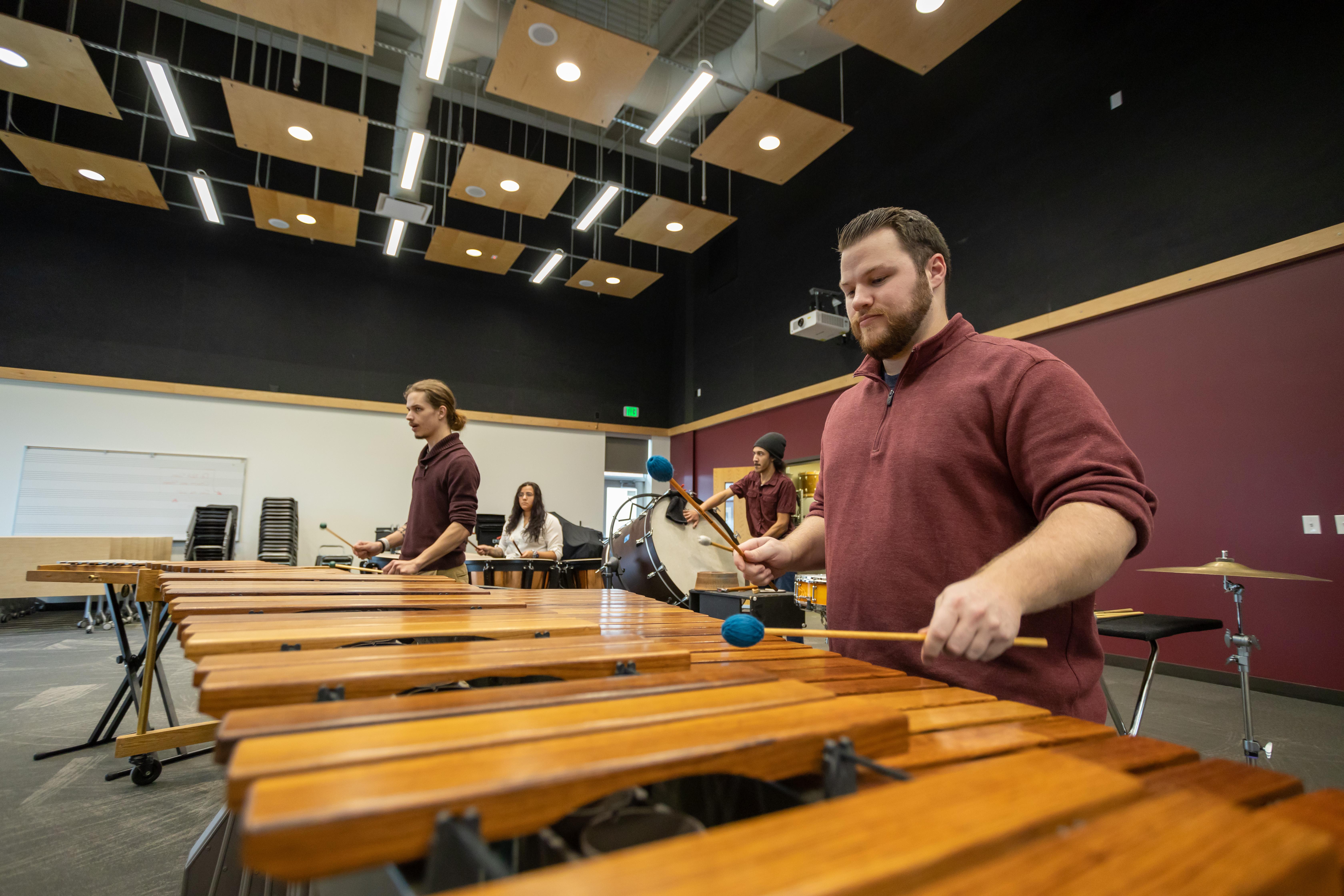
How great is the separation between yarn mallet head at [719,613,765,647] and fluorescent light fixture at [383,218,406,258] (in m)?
6.97

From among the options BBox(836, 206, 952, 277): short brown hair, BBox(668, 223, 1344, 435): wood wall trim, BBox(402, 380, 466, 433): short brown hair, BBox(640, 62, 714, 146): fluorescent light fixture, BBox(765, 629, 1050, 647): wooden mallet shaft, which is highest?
BBox(640, 62, 714, 146): fluorescent light fixture

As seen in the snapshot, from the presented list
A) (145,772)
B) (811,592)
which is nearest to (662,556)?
(145,772)

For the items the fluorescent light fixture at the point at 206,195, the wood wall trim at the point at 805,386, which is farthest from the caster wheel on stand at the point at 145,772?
the fluorescent light fixture at the point at 206,195

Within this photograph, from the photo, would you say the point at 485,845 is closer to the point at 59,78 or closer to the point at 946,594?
the point at 946,594

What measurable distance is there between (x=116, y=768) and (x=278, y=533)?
5357mm

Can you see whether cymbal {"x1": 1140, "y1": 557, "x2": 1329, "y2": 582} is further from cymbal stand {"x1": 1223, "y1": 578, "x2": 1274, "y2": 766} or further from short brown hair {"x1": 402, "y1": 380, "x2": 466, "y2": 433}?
short brown hair {"x1": 402, "y1": 380, "x2": 466, "y2": 433}

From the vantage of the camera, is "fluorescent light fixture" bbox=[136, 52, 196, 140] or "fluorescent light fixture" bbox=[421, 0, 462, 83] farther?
"fluorescent light fixture" bbox=[136, 52, 196, 140]

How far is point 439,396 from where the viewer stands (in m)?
2.98

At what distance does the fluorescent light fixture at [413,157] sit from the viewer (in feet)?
17.4

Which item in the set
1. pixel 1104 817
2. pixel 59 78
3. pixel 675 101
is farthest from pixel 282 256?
pixel 1104 817

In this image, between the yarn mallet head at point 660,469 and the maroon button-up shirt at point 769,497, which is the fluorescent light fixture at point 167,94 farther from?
the yarn mallet head at point 660,469

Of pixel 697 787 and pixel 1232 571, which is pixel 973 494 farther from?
pixel 1232 571

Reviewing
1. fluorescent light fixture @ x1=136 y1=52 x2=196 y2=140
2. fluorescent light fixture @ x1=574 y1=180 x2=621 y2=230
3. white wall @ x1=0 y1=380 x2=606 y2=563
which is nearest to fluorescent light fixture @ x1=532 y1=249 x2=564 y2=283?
fluorescent light fixture @ x1=574 y1=180 x2=621 y2=230

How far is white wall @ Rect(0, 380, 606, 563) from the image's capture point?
6.84 m
